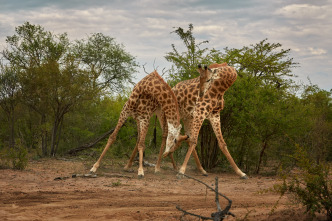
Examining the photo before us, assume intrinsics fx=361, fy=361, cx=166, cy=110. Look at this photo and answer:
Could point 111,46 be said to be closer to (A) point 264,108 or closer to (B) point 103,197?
(A) point 264,108

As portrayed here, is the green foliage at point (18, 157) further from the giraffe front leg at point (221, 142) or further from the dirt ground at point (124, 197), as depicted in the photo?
the giraffe front leg at point (221, 142)

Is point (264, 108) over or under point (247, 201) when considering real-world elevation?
over

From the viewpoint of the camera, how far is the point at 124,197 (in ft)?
24.2

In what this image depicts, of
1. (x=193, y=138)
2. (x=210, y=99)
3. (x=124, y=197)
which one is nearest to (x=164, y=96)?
(x=210, y=99)

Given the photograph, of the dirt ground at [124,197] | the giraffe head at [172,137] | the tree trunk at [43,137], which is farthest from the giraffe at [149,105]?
the tree trunk at [43,137]

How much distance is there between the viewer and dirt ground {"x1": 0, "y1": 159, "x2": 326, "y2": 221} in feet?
18.8

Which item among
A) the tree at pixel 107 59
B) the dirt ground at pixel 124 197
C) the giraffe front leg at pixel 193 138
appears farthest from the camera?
the tree at pixel 107 59

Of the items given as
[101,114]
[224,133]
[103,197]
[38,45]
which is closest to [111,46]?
[38,45]

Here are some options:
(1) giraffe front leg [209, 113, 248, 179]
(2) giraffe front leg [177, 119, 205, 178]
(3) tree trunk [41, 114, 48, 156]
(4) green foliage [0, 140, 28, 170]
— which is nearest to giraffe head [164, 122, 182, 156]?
(2) giraffe front leg [177, 119, 205, 178]

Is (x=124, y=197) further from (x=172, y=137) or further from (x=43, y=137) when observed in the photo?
(x=43, y=137)

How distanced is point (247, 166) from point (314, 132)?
106 inches

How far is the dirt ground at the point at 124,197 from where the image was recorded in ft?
18.8

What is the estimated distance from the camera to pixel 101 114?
1852 centimetres

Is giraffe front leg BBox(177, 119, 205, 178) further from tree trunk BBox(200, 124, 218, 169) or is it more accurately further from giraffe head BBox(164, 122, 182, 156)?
tree trunk BBox(200, 124, 218, 169)
